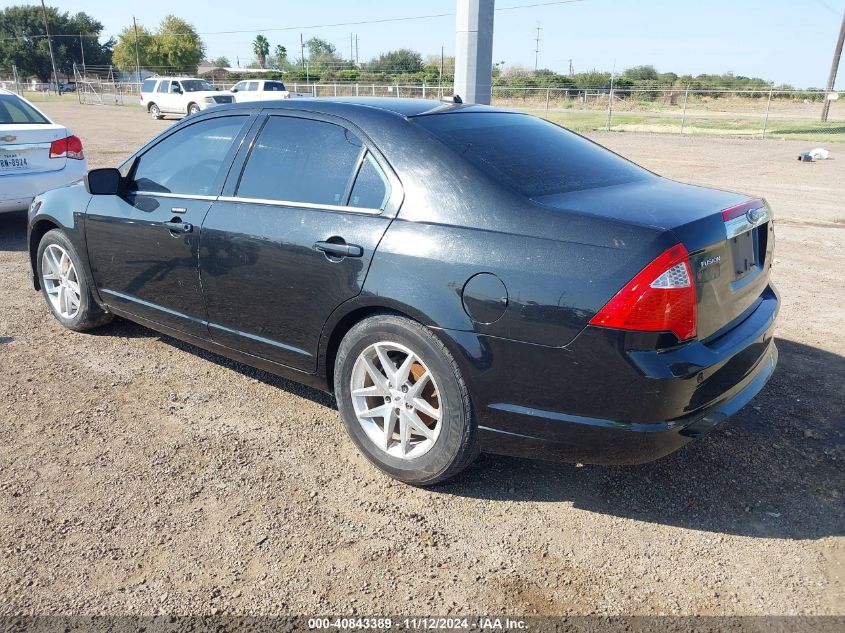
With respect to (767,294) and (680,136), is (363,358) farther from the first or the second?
(680,136)

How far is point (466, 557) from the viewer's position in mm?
2674

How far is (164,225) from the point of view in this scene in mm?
3918

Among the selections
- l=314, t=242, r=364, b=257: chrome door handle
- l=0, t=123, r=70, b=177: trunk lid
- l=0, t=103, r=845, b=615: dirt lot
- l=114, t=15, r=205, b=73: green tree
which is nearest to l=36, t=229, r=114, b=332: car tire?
l=0, t=103, r=845, b=615: dirt lot

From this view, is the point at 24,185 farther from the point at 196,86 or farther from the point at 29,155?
the point at 196,86

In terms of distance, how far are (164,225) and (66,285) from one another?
59.4 inches

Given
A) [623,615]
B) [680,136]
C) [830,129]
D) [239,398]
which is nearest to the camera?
[623,615]

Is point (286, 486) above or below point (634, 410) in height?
below

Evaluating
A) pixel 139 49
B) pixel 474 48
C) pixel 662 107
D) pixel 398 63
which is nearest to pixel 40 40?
pixel 139 49

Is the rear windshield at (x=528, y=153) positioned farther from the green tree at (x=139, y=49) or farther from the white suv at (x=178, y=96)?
the green tree at (x=139, y=49)

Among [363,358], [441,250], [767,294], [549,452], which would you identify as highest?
[441,250]

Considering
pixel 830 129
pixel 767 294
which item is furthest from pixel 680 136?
pixel 767 294

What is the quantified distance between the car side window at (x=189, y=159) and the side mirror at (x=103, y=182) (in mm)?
107

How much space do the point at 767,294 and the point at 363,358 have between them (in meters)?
1.98

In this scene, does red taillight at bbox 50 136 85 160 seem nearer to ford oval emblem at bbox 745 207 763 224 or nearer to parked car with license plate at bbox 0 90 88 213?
parked car with license plate at bbox 0 90 88 213
